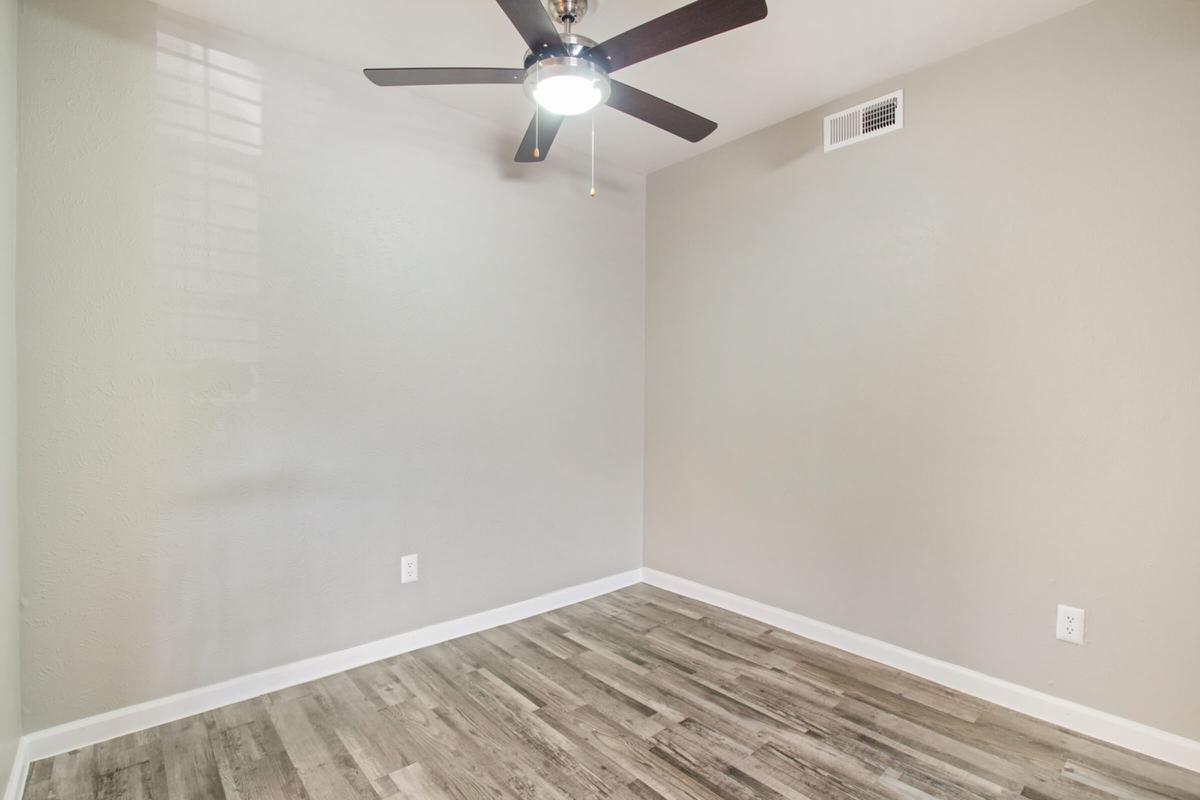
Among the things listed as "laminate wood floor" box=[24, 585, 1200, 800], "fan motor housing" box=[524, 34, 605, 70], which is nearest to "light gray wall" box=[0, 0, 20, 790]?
"laminate wood floor" box=[24, 585, 1200, 800]

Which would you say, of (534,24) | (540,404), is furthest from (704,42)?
(540,404)

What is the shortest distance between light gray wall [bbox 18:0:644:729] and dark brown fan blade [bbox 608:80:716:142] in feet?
3.68

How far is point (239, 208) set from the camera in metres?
2.21

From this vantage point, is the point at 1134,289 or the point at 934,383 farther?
the point at 934,383

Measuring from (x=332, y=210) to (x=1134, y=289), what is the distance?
114 inches

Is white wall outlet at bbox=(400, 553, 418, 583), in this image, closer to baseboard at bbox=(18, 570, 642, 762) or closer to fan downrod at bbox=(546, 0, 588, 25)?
baseboard at bbox=(18, 570, 642, 762)

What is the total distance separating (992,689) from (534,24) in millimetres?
2706

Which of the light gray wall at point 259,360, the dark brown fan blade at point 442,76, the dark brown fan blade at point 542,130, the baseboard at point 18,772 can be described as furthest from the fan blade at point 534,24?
the baseboard at point 18,772

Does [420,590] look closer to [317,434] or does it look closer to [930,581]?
[317,434]

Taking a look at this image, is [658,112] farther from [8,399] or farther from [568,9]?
[8,399]

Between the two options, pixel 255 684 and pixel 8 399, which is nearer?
pixel 8 399

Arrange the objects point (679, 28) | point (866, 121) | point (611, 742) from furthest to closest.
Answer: point (866, 121) < point (611, 742) < point (679, 28)

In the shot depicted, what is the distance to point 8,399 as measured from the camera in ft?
5.65

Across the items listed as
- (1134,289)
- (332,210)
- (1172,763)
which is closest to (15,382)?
(332,210)
